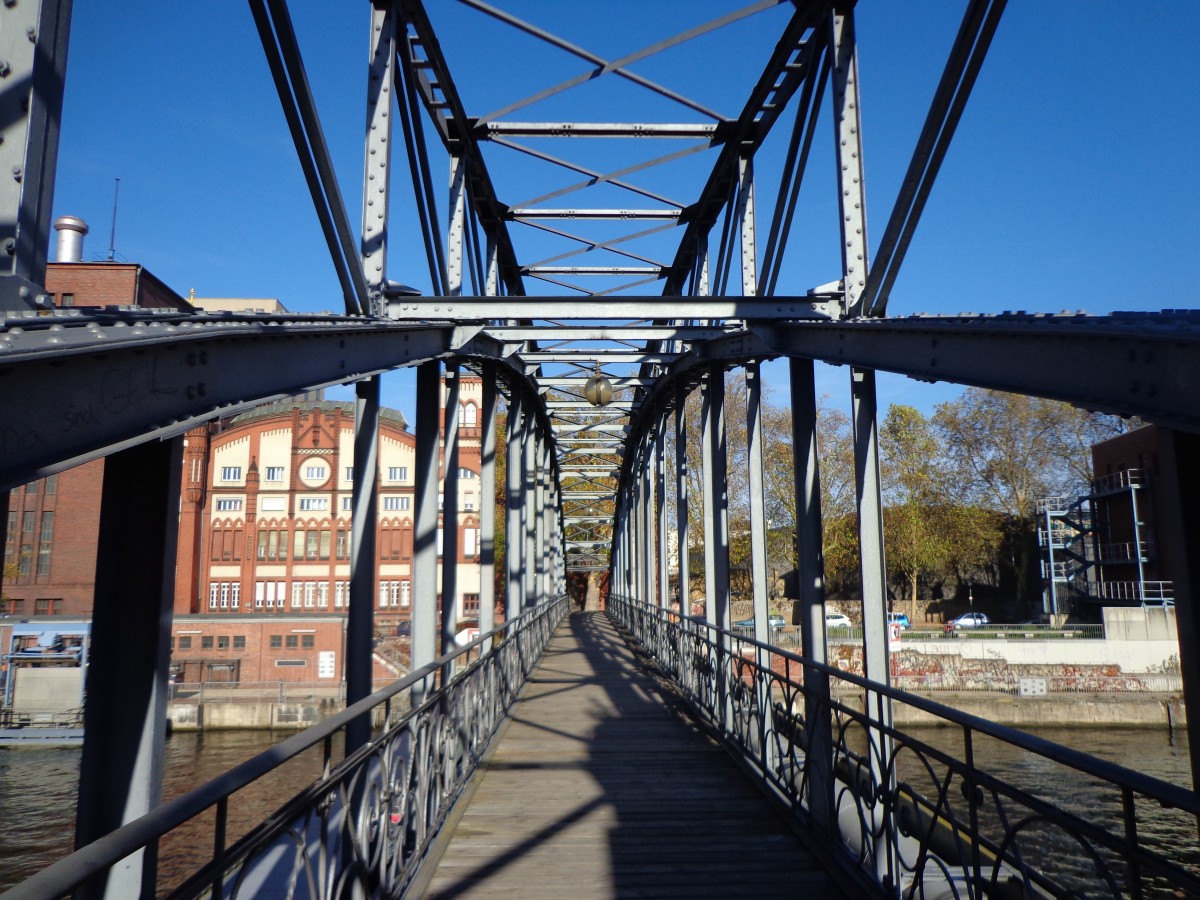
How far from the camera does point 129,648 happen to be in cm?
238

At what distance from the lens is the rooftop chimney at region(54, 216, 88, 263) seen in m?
24.6

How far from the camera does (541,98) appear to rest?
7.67m

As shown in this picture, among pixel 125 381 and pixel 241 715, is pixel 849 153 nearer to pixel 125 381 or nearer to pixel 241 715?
pixel 125 381

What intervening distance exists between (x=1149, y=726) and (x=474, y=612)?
84.6 feet

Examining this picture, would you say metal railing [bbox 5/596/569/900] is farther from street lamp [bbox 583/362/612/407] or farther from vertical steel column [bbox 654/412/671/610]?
vertical steel column [bbox 654/412/671/610]

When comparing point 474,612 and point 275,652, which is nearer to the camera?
point 275,652

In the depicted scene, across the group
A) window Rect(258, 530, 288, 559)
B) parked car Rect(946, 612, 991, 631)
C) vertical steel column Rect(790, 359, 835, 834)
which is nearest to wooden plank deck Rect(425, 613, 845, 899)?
vertical steel column Rect(790, 359, 835, 834)

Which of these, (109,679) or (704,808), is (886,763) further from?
(109,679)

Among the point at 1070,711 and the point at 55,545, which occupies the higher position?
the point at 55,545

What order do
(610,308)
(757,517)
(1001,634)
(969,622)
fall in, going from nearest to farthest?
(610,308)
(757,517)
(1001,634)
(969,622)

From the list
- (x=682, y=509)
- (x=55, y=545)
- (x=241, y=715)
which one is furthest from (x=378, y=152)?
(x=55, y=545)

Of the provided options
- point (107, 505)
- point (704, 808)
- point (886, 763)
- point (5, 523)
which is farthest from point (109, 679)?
point (704, 808)

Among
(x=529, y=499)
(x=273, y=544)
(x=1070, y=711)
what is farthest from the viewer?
(x=273, y=544)

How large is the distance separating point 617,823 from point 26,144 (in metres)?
4.49
